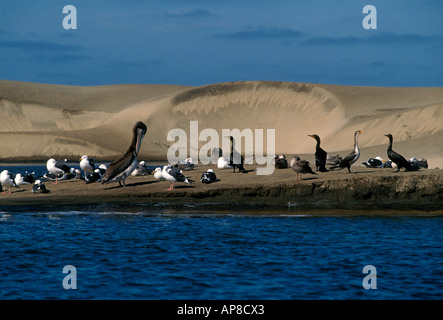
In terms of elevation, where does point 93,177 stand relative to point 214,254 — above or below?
above

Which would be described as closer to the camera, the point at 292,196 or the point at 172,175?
the point at 292,196

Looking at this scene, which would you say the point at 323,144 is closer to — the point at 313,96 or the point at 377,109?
the point at 377,109

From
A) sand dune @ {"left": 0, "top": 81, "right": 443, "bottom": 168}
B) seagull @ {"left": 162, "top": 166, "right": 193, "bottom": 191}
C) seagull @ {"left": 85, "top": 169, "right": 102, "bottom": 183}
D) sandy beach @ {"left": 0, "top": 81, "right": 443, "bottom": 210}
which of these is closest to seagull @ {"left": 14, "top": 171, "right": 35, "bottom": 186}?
sandy beach @ {"left": 0, "top": 81, "right": 443, "bottom": 210}

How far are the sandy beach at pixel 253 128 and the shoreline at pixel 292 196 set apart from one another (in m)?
0.04

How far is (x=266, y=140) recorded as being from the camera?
143625 millimetres

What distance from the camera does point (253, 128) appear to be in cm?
14075

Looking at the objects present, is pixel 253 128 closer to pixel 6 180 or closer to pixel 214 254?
pixel 6 180

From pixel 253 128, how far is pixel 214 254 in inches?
4799

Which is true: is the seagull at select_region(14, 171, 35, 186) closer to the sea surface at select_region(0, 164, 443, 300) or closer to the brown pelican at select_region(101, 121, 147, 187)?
the brown pelican at select_region(101, 121, 147, 187)

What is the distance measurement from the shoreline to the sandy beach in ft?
0.13

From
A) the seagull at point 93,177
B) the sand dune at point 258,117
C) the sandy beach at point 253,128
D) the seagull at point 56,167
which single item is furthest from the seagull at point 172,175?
the sand dune at point 258,117

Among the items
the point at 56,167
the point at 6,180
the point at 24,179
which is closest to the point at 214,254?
the point at 6,180
